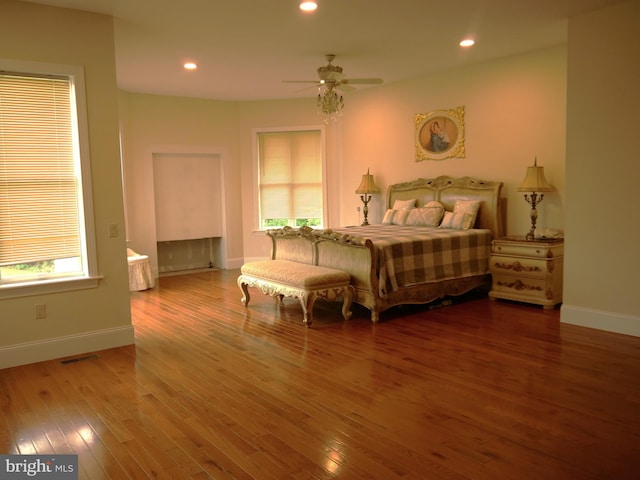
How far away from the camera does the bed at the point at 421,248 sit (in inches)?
195

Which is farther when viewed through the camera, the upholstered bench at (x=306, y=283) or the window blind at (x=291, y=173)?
the window blind at (x=291, y=173)

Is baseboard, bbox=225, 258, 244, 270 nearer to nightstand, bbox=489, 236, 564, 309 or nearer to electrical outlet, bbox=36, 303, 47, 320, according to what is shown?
nightstand, bbox=489, 236, 564, 309

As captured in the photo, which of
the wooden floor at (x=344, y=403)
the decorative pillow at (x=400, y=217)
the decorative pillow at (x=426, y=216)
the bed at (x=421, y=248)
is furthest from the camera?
the decorative pillow at (x=400, y=217)

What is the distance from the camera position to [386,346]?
4.19 meters

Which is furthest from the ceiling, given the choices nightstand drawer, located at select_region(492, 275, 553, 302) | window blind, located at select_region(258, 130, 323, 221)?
nightstand drawer, located at select_region(492, 275, 553, 302)

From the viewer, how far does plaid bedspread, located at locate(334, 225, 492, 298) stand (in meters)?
4.96

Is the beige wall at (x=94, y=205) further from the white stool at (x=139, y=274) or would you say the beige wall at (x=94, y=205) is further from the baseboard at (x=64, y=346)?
the white stool at (x=139, y=274)

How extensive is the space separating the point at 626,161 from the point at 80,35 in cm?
465

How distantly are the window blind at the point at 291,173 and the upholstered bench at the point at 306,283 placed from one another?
10.4ft

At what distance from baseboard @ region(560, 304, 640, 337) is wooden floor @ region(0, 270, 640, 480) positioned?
13 centimetres

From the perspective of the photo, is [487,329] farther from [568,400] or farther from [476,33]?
[476,33]

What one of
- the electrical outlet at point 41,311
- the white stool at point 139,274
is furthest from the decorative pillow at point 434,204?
the electrical outlet at point 41,311

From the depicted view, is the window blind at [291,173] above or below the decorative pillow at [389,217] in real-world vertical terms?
above

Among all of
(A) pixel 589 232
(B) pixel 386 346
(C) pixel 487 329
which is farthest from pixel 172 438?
(A) pixel 589 232
